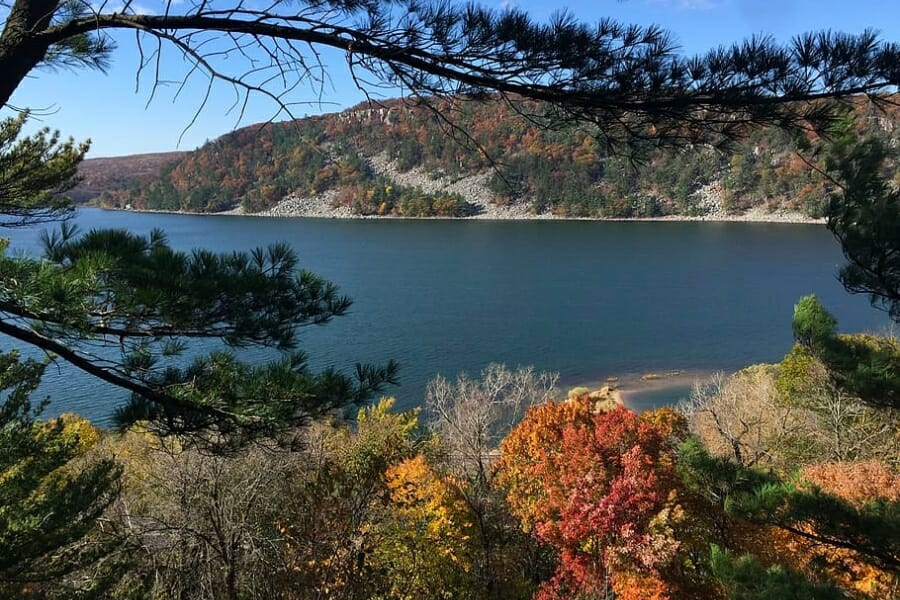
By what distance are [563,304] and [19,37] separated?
108 feet

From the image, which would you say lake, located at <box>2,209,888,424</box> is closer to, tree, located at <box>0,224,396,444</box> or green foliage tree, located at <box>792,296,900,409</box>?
green foliage tree, located at <box>792,296,900,409</box>

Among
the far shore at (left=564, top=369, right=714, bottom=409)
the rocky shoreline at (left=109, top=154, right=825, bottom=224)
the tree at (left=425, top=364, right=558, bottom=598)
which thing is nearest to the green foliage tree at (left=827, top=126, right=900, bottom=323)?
the tree at (left=425, top=364, right=558, bottom=598)

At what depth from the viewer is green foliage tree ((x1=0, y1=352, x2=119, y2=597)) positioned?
14.0ft

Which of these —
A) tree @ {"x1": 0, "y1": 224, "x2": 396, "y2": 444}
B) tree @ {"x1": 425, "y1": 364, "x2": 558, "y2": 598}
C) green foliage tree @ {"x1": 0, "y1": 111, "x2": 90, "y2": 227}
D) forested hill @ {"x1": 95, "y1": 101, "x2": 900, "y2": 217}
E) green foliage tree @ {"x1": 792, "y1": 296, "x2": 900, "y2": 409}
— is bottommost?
tree @ {"x1": 425, "y1": 364, "x2": 558, "y2": 598}

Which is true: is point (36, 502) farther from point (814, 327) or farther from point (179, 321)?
point (814, 327)

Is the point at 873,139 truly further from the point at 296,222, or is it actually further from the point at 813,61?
the point at 296,222

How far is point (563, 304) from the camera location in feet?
111

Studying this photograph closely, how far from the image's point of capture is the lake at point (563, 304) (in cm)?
2373

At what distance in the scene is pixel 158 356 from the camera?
2562mm

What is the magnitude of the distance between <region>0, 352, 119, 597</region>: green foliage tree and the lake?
10.9m

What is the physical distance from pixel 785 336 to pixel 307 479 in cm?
2550

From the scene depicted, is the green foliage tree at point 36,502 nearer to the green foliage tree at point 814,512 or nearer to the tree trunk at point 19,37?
the tree trunk at point 19,37

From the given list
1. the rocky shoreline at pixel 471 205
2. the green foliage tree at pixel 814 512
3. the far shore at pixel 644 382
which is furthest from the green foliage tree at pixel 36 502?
the rocky shoreline at pixel 471 205

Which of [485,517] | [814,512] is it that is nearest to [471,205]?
[485,517]
